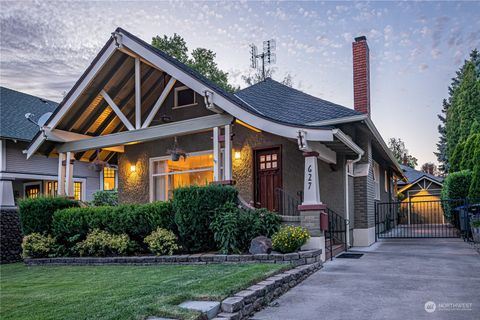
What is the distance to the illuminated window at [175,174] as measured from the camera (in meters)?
12.3

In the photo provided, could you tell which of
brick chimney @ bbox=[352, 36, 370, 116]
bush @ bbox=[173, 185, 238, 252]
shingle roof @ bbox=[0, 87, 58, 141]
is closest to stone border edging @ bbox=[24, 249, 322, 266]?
bush @ bbox=[173, 185, 238, 252]

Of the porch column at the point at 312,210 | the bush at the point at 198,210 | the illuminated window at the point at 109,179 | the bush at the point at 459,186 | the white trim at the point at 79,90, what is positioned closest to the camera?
the porch column at the point at 312,210

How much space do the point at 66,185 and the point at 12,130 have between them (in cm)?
632

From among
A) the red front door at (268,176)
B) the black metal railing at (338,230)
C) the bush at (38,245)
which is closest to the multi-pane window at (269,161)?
the red front door at (268,176)

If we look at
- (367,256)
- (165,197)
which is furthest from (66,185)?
(367,256)

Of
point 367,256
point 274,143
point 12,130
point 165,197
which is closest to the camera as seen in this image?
point 367,256

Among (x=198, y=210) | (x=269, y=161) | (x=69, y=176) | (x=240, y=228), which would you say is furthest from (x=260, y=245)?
(x=69, y=176)

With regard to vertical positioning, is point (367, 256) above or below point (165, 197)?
below

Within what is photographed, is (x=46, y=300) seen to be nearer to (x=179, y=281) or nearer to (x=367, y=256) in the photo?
(x=179, y=281)

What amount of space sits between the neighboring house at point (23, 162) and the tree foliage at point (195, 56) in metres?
7.87

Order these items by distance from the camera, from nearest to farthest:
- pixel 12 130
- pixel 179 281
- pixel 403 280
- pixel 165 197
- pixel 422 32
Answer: pixel 179 281, pixel 403 280, pixel 165 197, pixel 422 32, pixel 12 130

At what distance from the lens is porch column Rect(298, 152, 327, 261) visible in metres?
8.19

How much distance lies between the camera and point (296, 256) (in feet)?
23.8

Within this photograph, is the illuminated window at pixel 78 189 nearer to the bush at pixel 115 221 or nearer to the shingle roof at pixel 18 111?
the shingle roof at pixel 18 111
